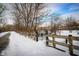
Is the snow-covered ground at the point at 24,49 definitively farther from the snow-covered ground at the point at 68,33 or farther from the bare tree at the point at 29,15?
the bare tree at the point at 29,15

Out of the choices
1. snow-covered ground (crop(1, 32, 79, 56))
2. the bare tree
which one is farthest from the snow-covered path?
the bare tree

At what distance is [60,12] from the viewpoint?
9.60 feet

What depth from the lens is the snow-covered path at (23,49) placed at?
2.89 meters

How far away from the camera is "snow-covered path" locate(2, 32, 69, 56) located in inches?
114

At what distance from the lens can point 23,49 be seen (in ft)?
9.53

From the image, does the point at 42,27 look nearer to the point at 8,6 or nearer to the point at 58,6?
the point at 58,6

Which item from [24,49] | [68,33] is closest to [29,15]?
[24,49]

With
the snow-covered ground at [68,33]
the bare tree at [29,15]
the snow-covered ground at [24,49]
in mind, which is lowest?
the snow-covered ground at [24,49]

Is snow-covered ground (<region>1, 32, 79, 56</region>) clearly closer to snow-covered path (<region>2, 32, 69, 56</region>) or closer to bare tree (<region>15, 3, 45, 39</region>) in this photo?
snow-covered path (<region>2, 32, 69, 56</region>)

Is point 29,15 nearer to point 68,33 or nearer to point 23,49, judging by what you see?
point 23,49

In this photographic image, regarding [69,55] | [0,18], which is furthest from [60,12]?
[0,18]

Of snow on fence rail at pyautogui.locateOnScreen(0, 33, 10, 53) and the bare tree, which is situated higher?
the bare tree

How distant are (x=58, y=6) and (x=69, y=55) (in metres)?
0.78

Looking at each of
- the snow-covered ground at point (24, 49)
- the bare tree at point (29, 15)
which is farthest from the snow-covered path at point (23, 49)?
the bare tree at point (29, 15)
